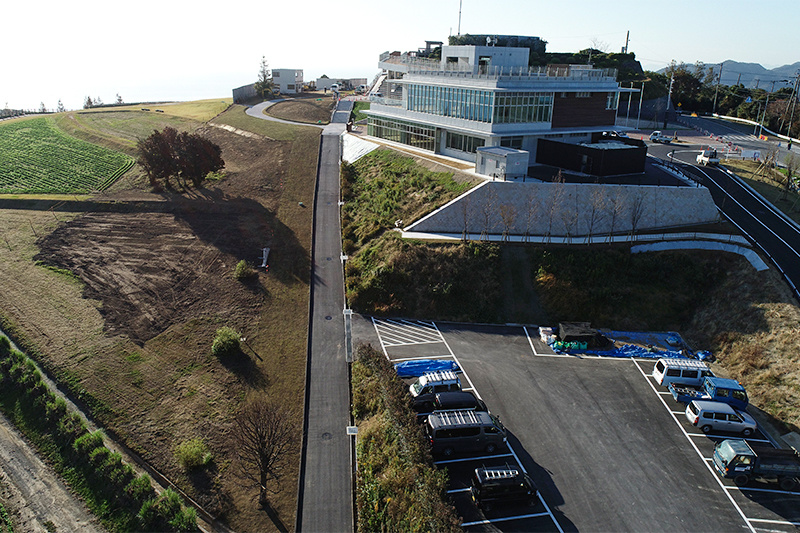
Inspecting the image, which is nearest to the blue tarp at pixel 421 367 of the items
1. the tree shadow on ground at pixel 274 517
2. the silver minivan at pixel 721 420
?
the tree shadow on ground at pixel 274 517

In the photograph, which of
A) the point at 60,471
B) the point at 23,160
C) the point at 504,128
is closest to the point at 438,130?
the point at 504,128

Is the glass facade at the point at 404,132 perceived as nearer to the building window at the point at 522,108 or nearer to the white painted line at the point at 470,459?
the building window at the point at 522,108

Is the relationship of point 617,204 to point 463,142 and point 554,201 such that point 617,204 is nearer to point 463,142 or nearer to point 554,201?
point 554,201

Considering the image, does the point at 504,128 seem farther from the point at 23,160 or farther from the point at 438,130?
the point at 23,160

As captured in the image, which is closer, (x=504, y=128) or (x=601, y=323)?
(x=601, y=323)

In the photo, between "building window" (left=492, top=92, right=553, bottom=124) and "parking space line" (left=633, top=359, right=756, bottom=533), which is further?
"building window" (left=492, top=92, right=553, bottom=124)

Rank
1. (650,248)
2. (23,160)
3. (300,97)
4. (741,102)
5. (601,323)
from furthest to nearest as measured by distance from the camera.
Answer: (300,97) → (741,102) → (23,160) → (650,248) → (601,323)

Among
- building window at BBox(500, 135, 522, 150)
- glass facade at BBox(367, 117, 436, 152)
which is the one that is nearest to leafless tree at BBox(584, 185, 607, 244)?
building window at BBox(500, 135, 522, 150)

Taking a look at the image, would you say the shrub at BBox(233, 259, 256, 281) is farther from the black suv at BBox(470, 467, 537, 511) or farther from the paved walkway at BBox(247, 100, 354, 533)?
the black suv at BBox(470, 467, 537, 511)
